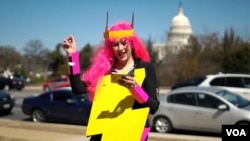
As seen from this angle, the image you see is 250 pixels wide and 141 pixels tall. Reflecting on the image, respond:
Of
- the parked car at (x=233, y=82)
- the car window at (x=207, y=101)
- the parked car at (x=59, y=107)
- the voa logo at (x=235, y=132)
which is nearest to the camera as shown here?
the voa logo at (x=235, y=132)

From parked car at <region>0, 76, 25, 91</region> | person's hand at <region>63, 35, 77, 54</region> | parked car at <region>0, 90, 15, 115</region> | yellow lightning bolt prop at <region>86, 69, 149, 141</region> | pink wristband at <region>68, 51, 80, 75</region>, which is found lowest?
parked car at <region>0, 76, 25, 91</region>

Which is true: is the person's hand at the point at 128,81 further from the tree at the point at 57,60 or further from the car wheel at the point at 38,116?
the tree at the point at 57,60

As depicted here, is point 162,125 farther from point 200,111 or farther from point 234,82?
point 234,82

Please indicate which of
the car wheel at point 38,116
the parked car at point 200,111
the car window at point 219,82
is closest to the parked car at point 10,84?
the car wheel at point 38,116

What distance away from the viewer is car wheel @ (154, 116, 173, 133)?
1138 centimetres

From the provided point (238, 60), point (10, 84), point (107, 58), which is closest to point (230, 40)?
point (238, 60)

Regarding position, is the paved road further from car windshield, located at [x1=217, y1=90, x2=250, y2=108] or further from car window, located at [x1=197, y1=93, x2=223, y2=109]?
car windshield, located at [x1=217, y1=90, x2=250, y2=108]

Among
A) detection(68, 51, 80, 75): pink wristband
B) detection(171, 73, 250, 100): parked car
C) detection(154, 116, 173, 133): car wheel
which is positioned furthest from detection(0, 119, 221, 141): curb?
detection(171, 73, 250, 100): parked car

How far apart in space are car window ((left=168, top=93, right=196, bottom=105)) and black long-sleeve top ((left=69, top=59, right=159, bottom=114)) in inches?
320

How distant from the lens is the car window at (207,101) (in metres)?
10.7

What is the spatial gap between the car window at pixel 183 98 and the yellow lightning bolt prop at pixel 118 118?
8.31 m

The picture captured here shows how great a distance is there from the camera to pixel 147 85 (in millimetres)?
3096

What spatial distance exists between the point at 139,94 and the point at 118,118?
274mm

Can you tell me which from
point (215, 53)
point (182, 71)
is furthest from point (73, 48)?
point (215, 53)
